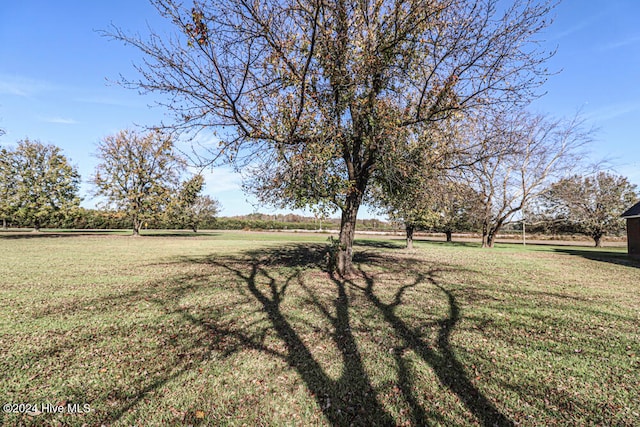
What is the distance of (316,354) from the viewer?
429 centimetres

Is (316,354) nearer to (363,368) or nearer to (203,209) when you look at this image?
(363,368)

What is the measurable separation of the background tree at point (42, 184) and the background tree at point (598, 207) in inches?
1877

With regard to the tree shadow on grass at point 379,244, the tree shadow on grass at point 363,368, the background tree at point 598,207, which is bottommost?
the tree shadow on grass at point 363,368

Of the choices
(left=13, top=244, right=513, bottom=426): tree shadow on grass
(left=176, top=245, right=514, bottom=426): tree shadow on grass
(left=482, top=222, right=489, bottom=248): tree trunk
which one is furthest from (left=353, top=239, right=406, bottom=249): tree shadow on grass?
(left=176, top=245, right=514, bottom=426): tree shadow on grass

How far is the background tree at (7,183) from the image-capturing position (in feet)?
77.2

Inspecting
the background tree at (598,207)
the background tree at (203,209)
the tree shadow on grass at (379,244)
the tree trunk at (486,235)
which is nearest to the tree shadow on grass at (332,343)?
the tree shadow on grass at (379,244)

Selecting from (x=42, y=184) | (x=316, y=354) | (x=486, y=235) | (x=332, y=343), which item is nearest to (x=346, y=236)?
(x=332, y=343)

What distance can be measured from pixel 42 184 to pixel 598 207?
62341 millimetres

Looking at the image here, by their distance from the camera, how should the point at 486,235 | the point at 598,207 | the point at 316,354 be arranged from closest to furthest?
the point at 316,354 < the point at 486,235 < the point at 598,207

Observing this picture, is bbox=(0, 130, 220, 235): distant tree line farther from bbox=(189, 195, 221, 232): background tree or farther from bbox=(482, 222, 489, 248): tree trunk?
bbox=(482, 222, 489, 248): tree trunk

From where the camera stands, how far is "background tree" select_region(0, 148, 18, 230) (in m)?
23.5

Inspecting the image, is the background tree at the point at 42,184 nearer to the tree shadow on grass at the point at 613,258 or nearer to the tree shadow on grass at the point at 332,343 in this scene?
the tree shadow on grass at the point at 332,343

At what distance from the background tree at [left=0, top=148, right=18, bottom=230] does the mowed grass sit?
22802 mm

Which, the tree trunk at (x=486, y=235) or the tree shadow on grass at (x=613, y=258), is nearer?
the tree shadow on grass at (x=613, y=258)
